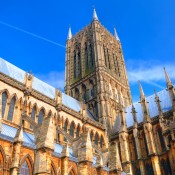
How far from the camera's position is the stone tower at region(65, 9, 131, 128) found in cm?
4038

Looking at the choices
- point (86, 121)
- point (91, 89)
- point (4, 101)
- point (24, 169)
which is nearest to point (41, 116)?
point (4, 101)

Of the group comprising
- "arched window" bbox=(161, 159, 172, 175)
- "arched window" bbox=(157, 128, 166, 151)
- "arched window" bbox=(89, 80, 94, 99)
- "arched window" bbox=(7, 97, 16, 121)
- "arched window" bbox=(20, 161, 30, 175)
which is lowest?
"arched window" bbox=(20, 161, 30, 175)

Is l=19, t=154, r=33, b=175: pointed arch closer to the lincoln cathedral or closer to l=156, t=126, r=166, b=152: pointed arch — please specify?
the lincoln cathedral

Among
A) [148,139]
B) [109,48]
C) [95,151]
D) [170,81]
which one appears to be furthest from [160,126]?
[109,48]

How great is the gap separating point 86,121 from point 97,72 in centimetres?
1247

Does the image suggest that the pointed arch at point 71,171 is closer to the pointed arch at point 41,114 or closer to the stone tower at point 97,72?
the pointed arch at point 41,114

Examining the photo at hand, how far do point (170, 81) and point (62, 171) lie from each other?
2139 centimetres

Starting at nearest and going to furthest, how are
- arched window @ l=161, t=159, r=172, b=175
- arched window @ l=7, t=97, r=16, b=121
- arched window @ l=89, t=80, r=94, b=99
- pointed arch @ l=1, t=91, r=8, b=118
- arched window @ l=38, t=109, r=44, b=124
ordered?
pointed arch @ l=1, t=91, r=8, b=118, arched window @ l=7, t=97, r=16, b=121, arched window @ l=38, t=109, r=44, b=124, arched window @ l=161, t=159, r=172, b=175, arched window @ l=89, t=80, r=94, b=99

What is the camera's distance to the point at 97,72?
4331 cm

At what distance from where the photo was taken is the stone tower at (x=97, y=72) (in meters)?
40.4

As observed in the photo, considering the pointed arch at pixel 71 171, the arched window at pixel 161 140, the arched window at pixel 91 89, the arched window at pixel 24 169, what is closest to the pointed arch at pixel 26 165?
the arched window at pixel 24 169

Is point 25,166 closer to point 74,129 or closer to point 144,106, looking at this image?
point 74,129

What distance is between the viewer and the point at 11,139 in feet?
60.4

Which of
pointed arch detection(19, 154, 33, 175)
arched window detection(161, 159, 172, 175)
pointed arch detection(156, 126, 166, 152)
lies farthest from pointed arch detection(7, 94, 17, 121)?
pointed arch detection(156, 126, 166, 152)
